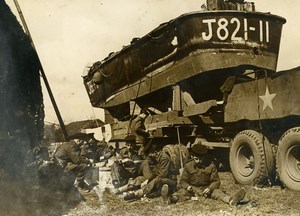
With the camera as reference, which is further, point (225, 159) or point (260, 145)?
point (225, 159)

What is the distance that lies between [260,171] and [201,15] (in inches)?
135

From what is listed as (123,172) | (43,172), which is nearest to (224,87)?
(123,172)

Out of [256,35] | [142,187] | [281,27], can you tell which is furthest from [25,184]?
[281,27]

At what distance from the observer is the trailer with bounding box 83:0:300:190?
18.4 feet

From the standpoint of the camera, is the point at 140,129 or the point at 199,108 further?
the point at 140,129

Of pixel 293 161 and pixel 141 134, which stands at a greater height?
pixel 141 134

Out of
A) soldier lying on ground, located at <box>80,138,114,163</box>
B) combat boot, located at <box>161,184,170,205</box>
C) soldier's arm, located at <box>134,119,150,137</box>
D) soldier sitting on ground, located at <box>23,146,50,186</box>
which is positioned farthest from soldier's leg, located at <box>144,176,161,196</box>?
soldier lying on ground, located at <box>80,138,114,163</box>

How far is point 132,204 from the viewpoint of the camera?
613cm

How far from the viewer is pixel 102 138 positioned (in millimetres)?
13453

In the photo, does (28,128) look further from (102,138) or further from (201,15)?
(102,138)

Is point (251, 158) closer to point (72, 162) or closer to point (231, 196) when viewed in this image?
point (231, 196)

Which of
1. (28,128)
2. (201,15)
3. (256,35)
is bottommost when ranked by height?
(28,128)

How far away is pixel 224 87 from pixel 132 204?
2666mm

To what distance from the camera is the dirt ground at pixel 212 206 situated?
4.88 meters
